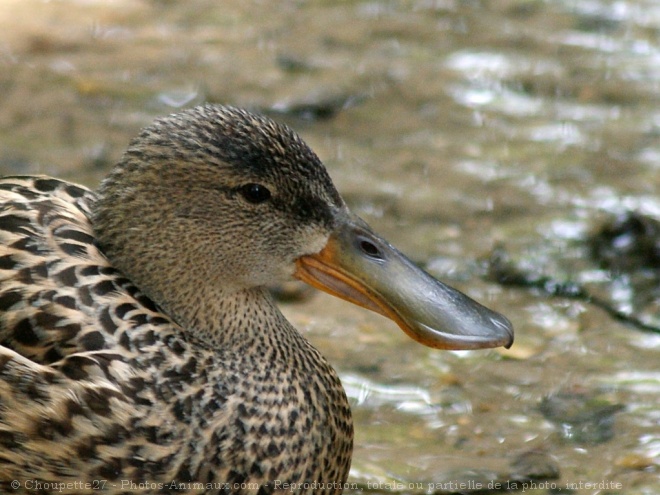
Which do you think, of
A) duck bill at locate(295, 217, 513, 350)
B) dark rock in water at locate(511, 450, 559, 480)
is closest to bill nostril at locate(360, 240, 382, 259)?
duck bill at locate(295, 217, 513, 350)

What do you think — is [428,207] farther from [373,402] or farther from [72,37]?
[72,37]

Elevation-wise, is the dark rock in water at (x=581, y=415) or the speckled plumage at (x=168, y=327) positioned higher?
the speckled plumage at (x=168, y=327)

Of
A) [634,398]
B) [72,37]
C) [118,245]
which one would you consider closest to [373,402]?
[634,398]

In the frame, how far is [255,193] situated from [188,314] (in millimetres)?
395

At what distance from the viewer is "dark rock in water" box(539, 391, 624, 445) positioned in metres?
3.96

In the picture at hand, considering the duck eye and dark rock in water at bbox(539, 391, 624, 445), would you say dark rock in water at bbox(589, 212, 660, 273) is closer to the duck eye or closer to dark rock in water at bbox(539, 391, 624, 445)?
dark rock in water at bbox(539, 391, 624, 445)

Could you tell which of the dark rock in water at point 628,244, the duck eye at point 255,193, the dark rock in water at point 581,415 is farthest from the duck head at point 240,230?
the dark rock in water at point 628,244

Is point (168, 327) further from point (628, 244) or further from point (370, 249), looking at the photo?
point (628, 244)

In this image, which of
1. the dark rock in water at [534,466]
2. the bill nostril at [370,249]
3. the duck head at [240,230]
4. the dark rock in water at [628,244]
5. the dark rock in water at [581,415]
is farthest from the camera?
the dark rock in water at [628,244]

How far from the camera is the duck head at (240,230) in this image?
3.18 metres

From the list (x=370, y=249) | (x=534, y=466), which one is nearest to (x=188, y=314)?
(x=370, y=249)

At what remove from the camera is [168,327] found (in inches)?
125

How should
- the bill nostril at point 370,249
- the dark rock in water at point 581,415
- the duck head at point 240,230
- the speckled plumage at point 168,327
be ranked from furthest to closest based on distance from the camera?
the dark rock in water at point 581,415 → the bill nostril at point 370,249 → the duck head at point 240,230 → the speckled plumage at point 168,327

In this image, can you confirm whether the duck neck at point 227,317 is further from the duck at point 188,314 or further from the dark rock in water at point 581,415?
the dark rock in water at point 581,415
